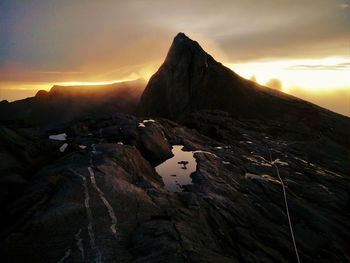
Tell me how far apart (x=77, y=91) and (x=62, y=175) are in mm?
Answer: 209496

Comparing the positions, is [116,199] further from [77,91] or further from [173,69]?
[77,91]

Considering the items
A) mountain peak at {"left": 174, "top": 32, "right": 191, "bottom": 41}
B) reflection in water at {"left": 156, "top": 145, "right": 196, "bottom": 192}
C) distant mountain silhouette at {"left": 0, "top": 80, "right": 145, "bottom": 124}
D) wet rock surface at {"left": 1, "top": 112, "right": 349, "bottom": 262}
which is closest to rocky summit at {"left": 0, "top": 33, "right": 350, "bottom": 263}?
wet rock surface at {"left": 1, "top": 112, "right": 349, "bottom": 262}

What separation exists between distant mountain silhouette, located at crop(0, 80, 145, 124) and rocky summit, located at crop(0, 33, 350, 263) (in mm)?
136029

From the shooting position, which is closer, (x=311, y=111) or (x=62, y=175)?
(x=62, y=175)

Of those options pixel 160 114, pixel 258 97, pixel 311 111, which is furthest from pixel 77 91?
pixel 311 111

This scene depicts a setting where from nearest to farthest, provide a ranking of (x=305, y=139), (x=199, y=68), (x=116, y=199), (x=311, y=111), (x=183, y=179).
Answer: (x=116, y=199), (x=183, y=179), (x=305, y=139), (x=311, y=111), (x=199, y=68)

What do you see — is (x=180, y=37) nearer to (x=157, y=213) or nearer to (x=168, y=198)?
(x=168, y=198)

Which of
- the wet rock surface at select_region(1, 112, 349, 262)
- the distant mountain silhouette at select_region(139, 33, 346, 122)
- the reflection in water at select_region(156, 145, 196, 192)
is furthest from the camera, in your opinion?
the distant mountain silhouette at select_region(139, 33, 346, 122)

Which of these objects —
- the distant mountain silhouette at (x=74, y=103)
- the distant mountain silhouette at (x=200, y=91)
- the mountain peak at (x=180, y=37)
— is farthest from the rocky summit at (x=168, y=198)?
the distant mountain silhouette at (x=74, y=103)

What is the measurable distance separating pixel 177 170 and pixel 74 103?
189466 mm

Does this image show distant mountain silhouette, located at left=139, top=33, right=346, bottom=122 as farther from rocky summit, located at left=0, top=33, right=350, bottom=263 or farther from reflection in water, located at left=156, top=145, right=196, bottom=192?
reflection in water, located at left=156, top=145, right=196, bottom=192

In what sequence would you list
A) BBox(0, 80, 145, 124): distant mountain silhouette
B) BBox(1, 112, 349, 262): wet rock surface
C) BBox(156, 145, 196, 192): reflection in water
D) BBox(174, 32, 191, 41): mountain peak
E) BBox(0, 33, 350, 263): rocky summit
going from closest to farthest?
BBox(1, 112, 349, 262): wet rock surface
BBox(0, 33, 350, 263): rocky summit
BBox(156, 145, 196, 192): reflection in water
BBox(174, 32, 191, 41): mountain peak
BBox(0, 80, 145, 124): distant mountain silhouette

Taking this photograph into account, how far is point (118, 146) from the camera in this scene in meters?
17.6

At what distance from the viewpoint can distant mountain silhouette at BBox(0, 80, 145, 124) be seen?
167500 millimetres
